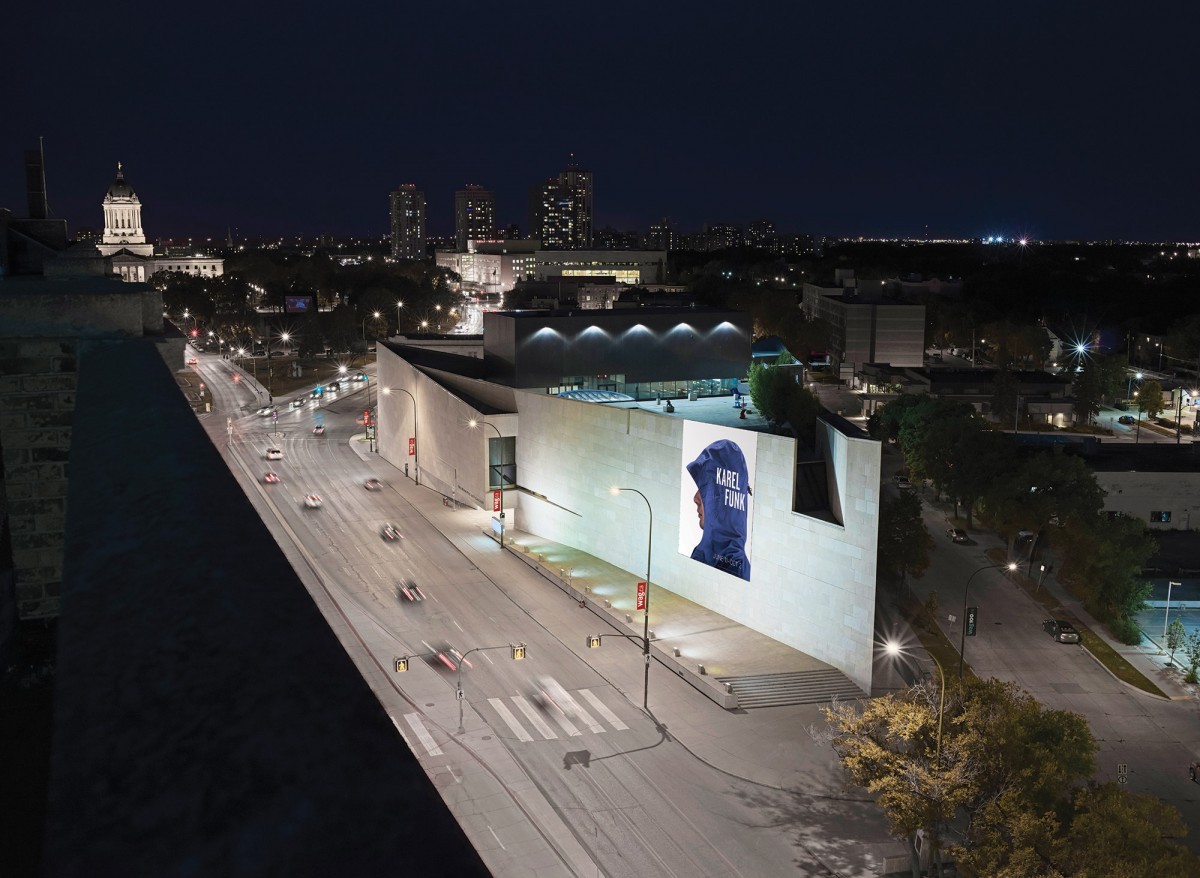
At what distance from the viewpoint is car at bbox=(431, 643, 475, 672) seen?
2756 centimetres

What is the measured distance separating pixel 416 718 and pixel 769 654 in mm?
10652

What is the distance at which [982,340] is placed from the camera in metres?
98.9

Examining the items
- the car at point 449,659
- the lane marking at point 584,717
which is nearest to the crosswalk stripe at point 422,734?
the car at point 449,659

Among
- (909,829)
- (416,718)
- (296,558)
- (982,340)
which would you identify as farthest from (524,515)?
(982,340)

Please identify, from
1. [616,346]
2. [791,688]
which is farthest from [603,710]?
[616,346]

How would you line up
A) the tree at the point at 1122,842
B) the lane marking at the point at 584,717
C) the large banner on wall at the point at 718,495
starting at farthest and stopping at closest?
the large banner on wall at the point at 718,495, the lane marking at the point at 584,717, the tree at the point at 1122,842

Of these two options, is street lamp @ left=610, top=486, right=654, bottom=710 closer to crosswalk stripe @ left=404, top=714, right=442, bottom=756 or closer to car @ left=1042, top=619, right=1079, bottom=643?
crosswalk stripe @ left=404, top=714, right=442, bottom=756

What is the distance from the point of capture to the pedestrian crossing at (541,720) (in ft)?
77.0

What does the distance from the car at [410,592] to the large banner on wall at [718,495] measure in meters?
9.02

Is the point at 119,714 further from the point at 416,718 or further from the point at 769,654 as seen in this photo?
the point at 769,654

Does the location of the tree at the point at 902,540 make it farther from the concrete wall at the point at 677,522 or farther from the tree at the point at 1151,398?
the tree at the point at 1151,398

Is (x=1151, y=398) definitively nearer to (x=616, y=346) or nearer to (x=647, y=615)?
(x=616, y=346)

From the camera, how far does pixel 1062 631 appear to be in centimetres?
3112

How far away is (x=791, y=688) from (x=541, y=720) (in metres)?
7.18
